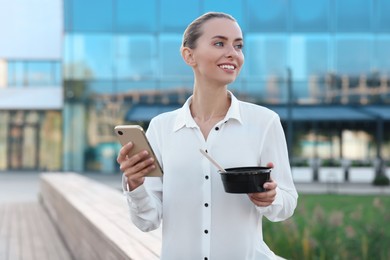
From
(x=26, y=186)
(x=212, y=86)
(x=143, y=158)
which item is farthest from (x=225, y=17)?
(x=26, y=186)

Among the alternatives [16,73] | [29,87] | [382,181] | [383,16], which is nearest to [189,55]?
[382,181]

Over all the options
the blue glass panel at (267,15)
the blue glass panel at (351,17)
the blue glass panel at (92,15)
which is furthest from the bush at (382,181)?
the blue glass panel at (92,15)

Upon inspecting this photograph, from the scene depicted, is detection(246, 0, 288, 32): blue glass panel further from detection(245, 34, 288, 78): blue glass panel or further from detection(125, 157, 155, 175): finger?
detection(125, 157, 155, 175): finger

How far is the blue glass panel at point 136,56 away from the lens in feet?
104

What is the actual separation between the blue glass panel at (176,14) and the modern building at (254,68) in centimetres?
5

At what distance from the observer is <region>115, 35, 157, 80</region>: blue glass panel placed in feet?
104

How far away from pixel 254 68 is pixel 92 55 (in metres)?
7.41

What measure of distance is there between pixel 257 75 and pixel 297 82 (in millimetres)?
1831

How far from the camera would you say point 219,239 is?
2508mm

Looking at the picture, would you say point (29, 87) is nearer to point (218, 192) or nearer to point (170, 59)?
point (170, 59)

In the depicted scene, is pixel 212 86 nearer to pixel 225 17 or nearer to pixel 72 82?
pixel 225 17

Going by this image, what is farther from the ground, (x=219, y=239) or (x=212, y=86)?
(x=212, y=86)

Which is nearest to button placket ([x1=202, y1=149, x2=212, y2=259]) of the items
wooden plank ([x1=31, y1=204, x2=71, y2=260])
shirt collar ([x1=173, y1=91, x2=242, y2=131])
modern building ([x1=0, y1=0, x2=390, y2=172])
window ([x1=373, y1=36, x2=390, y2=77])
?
shirt collar ([x1=173, y1=91, x2=242, y2=131])

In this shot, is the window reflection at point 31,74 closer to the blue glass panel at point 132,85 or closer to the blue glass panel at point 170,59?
the blue glass panel at point 132,85
